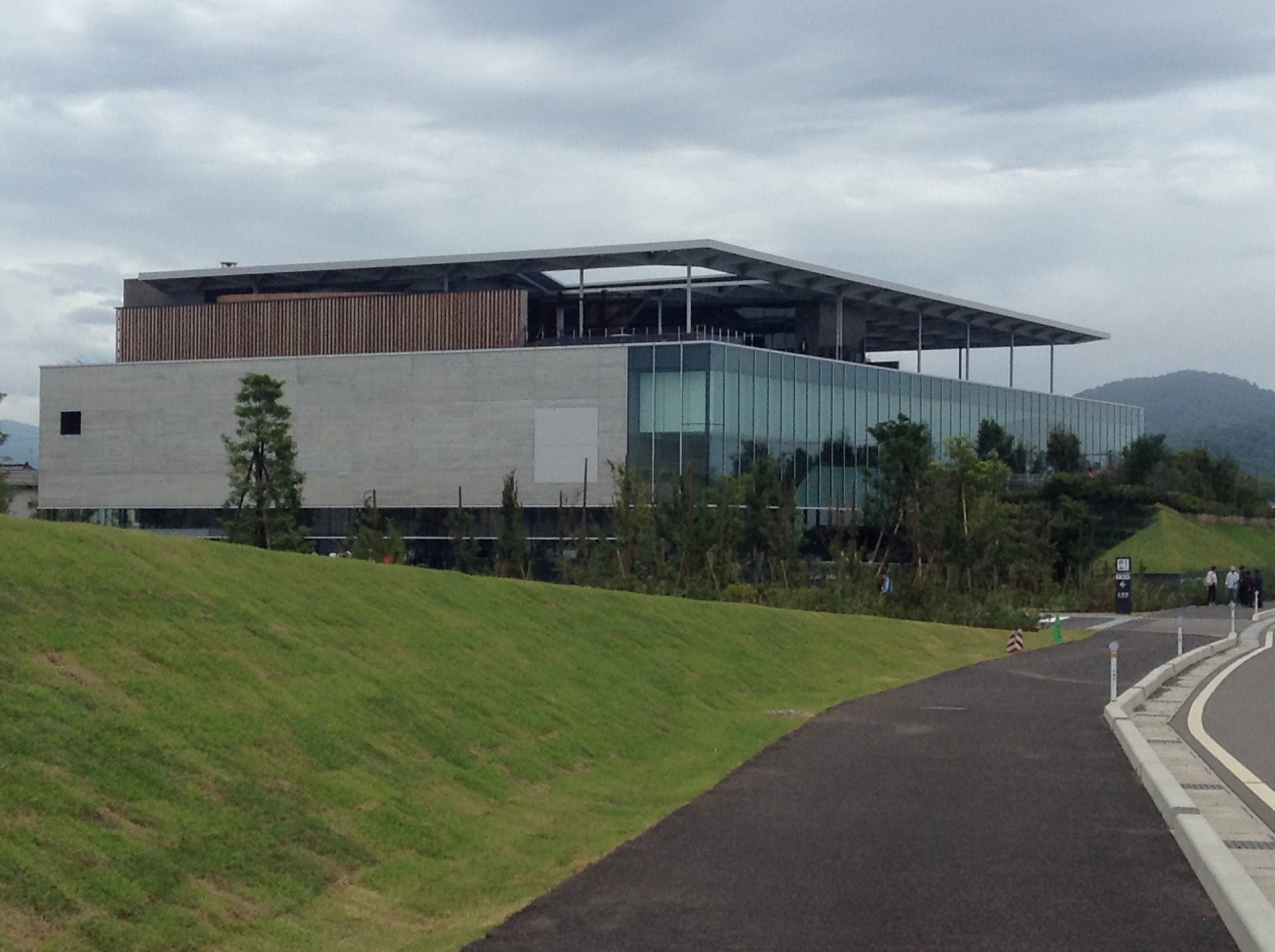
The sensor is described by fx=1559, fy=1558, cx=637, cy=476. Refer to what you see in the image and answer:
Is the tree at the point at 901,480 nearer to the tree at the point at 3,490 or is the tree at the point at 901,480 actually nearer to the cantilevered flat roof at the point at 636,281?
the cantilevered flat roof at the point at 636,281

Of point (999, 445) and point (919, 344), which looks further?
point (999, 445)

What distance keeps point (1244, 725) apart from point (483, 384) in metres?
53.0

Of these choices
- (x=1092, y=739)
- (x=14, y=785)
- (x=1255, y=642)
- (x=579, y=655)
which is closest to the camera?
(x=14, y=785)

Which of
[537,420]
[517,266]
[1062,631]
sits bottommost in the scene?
[1062,631]

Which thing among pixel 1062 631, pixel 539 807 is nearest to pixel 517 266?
pixel 1062 631

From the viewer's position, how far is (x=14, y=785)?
8922 mm

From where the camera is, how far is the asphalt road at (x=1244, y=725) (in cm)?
1503

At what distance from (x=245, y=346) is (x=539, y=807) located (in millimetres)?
65432

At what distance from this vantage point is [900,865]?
10891 millimetres

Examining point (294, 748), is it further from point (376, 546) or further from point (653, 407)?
point (653, 407)

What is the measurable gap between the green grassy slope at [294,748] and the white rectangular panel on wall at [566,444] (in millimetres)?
46921

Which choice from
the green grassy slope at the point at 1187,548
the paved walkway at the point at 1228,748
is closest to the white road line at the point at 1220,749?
the paved walkway at the point at 1228,748

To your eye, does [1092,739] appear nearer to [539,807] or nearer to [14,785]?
[539,807]

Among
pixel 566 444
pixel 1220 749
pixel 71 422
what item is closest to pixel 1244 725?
pixel 1220 749
